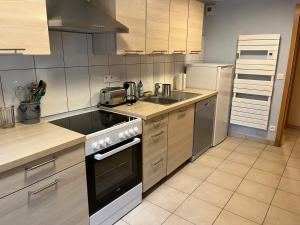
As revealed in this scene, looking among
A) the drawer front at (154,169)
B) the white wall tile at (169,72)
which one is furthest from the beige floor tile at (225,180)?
the white wall tile at (169,72)

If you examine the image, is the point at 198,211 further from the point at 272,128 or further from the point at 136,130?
the point at 272,128

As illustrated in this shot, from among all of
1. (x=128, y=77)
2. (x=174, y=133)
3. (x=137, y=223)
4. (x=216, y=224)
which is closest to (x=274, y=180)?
(x=216, y=224)

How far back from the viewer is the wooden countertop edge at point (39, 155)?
1.06 m

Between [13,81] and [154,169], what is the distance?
1.39 metres

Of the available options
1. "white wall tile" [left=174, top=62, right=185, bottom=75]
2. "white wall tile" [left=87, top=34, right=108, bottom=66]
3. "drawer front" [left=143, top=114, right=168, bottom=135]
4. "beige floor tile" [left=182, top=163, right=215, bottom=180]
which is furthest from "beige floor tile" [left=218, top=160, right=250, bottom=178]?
"white wall tile" [left=87, top=34, right=108, bottom=66]

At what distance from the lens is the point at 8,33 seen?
1.21 meters

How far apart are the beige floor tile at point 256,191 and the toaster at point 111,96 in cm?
151

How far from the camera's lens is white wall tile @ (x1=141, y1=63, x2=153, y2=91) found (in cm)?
270

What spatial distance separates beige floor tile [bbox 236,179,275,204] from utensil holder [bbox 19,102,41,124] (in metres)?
1.99

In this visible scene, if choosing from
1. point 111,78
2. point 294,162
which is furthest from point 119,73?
point 294,162

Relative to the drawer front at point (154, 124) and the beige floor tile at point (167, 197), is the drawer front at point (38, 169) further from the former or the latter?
the beige floor tile at point (167, 197)

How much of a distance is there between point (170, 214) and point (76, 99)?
51.5 inches

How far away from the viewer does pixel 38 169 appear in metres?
1.21

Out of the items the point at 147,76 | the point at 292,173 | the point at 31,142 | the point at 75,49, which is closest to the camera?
the point at 31,142
